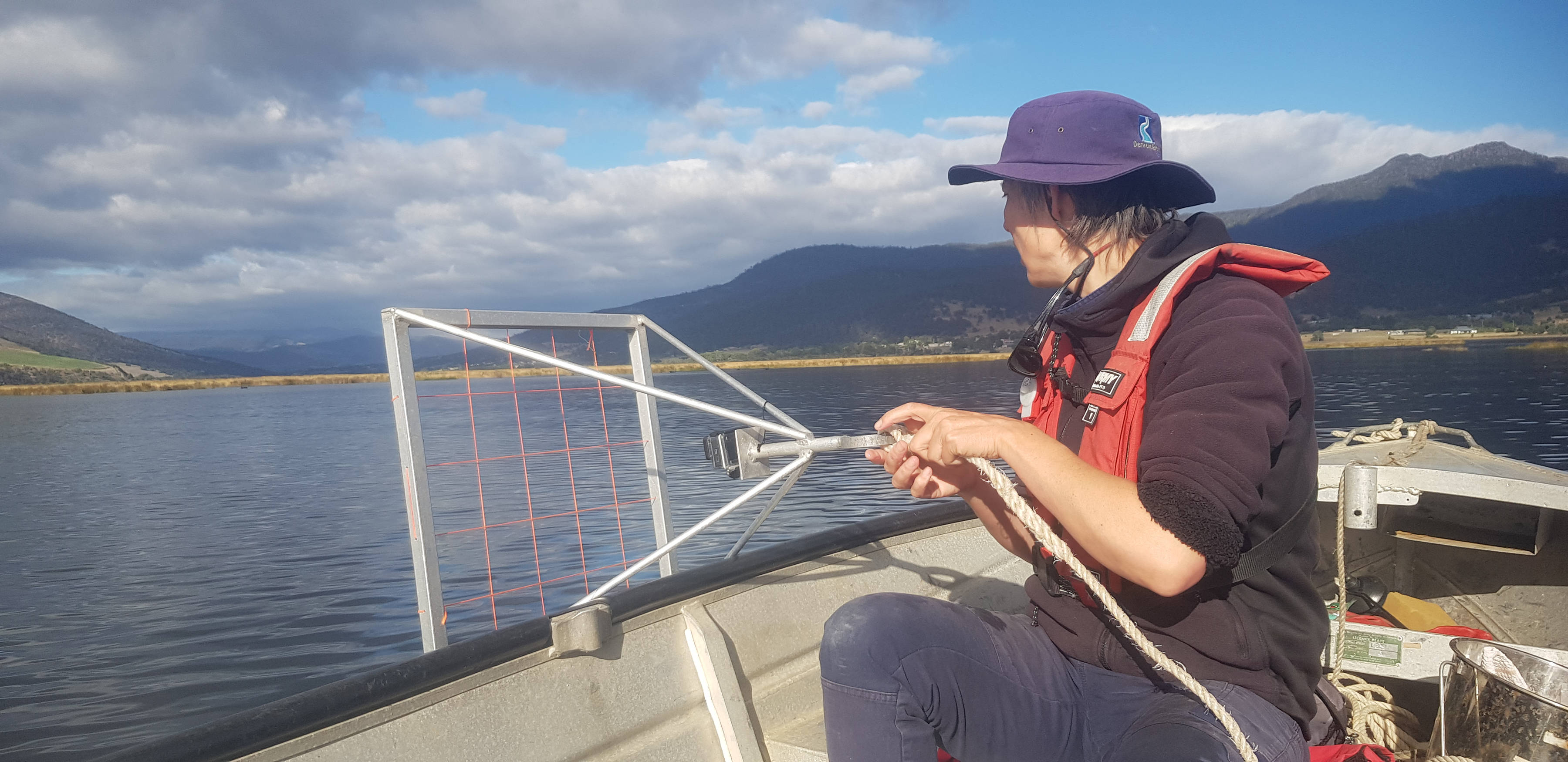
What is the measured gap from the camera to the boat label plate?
3238 mm

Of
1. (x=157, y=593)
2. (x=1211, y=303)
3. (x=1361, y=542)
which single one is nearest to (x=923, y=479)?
(x=1211, y=303)

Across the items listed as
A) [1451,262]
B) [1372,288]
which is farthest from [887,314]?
[1451,262]

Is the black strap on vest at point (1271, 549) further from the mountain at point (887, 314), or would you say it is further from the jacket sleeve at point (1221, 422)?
the mountain at point (887, 314)

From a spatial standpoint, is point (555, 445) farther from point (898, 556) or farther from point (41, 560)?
point (898, 556)

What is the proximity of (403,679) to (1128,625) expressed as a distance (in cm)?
154

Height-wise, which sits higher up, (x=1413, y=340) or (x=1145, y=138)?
(x=1145, y=138)

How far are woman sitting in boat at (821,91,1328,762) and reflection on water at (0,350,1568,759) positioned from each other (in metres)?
1.37

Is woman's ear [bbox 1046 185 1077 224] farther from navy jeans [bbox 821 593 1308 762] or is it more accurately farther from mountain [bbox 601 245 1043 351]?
mountain [bbox 601 245 1043 351]

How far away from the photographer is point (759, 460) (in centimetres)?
271

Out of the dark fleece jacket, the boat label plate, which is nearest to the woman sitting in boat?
the dark fleece jacket

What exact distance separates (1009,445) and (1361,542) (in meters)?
3.93

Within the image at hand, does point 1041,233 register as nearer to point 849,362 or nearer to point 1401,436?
point 1401,436

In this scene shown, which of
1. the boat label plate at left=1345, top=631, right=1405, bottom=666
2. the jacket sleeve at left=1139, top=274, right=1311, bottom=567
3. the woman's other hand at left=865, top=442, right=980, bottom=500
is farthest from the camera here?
the boat label plate at left=1345, top=631, right=1405, bottom=666

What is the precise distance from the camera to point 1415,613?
3785 millimetres
